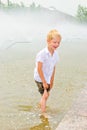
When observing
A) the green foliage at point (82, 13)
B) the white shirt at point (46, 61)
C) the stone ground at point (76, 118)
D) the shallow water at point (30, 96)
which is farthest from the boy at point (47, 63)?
the green foliage at point (82, 13)

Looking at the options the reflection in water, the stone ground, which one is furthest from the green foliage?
the reflection in water

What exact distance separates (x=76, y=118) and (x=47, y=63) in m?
0.99

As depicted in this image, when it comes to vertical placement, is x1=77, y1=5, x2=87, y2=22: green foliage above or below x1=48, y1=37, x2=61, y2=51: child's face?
below

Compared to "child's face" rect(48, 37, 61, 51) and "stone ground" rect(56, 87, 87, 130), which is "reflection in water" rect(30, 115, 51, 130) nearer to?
"stone ground" rect(56, 87, 87, 130)

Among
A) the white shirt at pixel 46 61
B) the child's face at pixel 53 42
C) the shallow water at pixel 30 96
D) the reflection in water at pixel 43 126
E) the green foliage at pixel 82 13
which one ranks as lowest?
the green foliage at pixel 82 13

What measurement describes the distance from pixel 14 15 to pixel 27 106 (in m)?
27.9

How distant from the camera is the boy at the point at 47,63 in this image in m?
5.75

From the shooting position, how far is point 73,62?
42.9 ft

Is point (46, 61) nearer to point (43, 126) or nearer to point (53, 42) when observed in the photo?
point (53, 42)

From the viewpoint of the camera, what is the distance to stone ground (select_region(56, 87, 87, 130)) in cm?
511

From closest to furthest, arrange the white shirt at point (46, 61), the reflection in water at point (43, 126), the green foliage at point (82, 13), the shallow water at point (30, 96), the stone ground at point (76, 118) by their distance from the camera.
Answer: the stone ground at point (76, 118)
the reflection in water at point (43, 126)
the shallow water at point (30, 96)
the white shirt at point (46, 61)
the green foliage at point (82, 13)

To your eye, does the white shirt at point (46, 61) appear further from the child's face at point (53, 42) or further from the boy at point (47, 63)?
the child's face at point (53, 42)

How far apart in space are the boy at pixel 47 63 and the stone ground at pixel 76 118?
1.75 ft

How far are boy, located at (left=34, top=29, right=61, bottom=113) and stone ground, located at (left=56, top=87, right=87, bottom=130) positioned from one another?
0.53m
